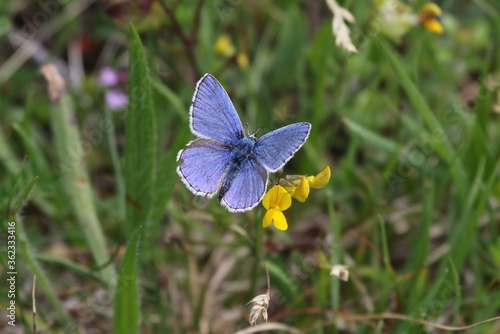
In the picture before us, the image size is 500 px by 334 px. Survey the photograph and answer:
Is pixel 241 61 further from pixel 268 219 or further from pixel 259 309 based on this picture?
pixel 259 309

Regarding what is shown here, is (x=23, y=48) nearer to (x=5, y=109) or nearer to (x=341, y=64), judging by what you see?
(x=5, y=109)

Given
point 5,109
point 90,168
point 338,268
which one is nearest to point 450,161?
point 338,268

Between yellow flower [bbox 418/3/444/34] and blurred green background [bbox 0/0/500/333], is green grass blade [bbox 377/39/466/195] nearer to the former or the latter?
blurred green background [bbox 0/0/500/333]

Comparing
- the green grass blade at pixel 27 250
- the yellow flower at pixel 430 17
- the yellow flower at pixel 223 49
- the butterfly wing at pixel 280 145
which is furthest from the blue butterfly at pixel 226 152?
the yellow flower at pixel 223 49

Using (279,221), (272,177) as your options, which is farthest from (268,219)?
(272,177)

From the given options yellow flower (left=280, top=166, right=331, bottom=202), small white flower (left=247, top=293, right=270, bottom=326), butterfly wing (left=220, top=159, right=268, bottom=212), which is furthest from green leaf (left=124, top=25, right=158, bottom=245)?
small white flower (left=247, top=293, right=270, bottom=326)

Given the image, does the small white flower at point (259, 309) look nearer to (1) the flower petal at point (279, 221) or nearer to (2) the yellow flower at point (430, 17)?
(1) the flower petal at point (279, 221)
